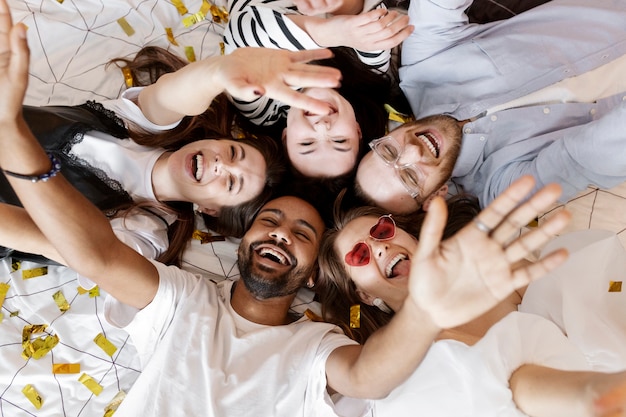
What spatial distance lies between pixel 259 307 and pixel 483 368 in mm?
734

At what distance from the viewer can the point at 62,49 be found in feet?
6.54

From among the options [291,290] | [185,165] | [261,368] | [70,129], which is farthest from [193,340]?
[70,129]

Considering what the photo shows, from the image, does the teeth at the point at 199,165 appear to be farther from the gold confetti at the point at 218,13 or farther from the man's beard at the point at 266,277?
the gold confetti at the point at 218,13

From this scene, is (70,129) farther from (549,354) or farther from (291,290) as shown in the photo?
(549,354)

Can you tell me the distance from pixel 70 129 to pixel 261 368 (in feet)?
3.14

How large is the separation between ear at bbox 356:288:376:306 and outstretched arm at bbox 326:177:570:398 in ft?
1.85

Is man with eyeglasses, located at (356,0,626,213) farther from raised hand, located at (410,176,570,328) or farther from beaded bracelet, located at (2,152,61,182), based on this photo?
beaded bracelet, located at (2,152,61,182)

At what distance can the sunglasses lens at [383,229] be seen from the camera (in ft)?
5.09

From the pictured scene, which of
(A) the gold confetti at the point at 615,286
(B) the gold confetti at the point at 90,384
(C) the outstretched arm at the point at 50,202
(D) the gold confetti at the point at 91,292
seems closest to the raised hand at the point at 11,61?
(C) the outstretched arm at the point at 50,202

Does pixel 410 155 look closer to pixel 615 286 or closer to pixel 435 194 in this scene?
pixel 435 194

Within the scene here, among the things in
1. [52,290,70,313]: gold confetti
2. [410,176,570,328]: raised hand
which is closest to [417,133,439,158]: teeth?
[410,176,570,328]: raised hand

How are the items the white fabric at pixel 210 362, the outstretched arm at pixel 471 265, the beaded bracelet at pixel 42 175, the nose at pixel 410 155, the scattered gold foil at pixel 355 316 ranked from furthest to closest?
1. the scattered gold foil at pixel 355 316
2. the nose at pixel 410 155
3. the white fabric at pixel 210 362
4. the beaded bracelet at pixel 42 175
5. the outstretched arm at pixel 471 265

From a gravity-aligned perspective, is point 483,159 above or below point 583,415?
below

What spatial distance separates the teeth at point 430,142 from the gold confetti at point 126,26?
1197 millimetres
